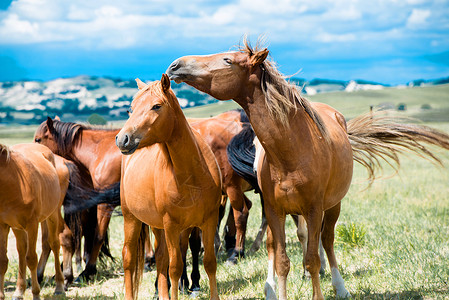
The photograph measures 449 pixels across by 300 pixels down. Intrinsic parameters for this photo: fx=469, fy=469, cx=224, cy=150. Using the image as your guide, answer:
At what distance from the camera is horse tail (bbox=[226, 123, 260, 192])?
6129 millimetres

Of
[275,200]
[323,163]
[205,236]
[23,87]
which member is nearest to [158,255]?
[205,236]

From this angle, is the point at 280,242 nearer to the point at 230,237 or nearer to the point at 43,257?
the point at 230,237

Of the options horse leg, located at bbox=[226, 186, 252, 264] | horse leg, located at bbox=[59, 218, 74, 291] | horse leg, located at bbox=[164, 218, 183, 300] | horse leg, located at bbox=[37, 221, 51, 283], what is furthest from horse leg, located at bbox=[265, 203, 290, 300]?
horse leg, located at bbox=[37, 221, 51, 283]

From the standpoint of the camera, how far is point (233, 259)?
7172 millimetres

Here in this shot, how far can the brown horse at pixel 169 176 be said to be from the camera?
3973 millimetres

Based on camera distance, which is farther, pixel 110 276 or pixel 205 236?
pixel 110 276

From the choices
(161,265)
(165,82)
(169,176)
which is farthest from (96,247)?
(165,82)

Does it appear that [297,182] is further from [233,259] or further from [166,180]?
[233,259]

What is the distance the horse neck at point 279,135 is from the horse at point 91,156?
3591mm

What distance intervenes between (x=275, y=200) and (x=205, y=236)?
804 millimetres

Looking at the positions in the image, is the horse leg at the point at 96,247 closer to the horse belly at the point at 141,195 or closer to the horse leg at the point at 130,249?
the horse leg at the point at 130,249

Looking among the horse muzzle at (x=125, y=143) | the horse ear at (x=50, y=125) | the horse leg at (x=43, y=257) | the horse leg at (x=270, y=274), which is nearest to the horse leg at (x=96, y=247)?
the horse leg at (x=43, y=257)

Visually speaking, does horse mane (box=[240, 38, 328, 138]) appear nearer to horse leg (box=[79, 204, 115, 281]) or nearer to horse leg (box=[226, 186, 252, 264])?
horse leg (box=[226, 186, 252, 264])

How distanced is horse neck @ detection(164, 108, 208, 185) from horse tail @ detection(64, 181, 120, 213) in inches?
93.8
